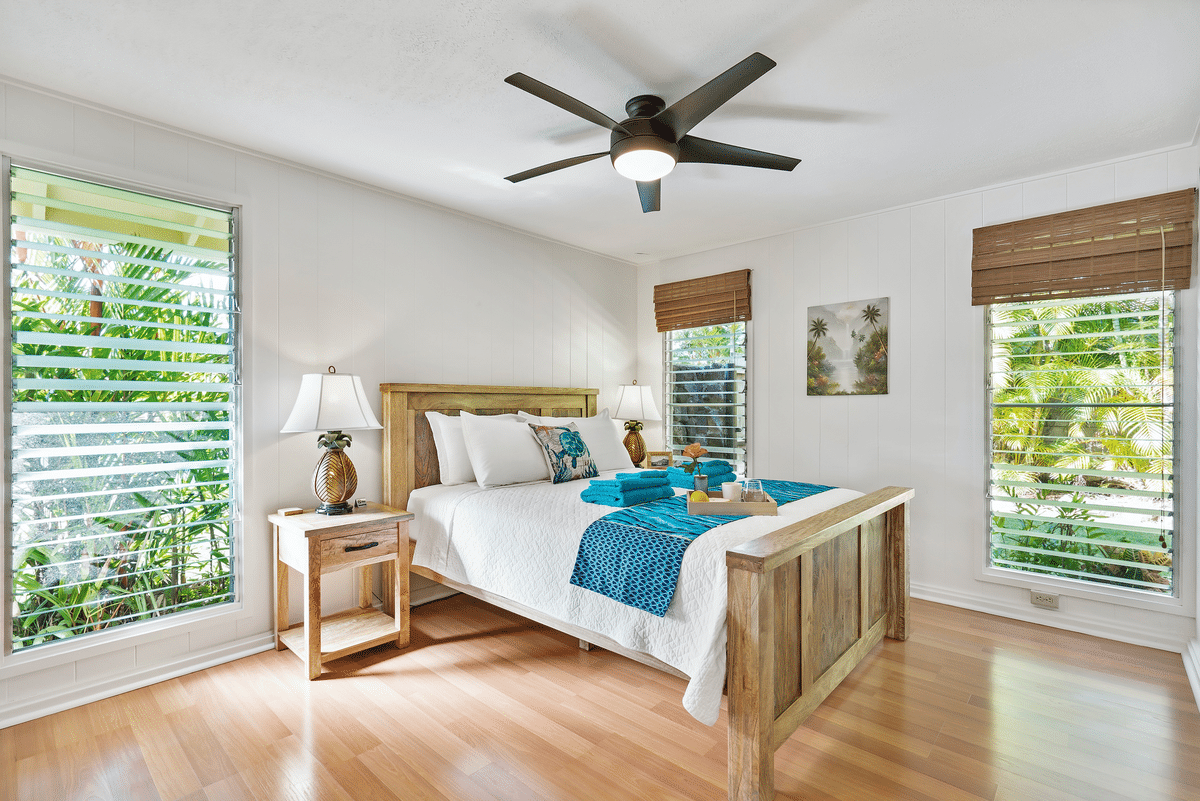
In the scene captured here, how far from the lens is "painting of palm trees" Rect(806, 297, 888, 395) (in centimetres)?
381

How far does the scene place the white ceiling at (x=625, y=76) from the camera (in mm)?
1901

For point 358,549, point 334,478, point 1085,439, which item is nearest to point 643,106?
point 334,478

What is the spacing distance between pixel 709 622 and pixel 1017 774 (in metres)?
1.16

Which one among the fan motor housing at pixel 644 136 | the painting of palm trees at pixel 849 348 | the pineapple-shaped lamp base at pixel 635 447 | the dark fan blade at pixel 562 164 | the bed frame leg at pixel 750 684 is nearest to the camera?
the bed frame leg at pixel 750 684

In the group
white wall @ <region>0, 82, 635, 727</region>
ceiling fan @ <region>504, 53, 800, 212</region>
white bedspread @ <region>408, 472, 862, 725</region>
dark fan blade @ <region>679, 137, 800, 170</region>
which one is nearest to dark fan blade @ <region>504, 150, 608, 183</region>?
ceiling fan @ <region>504, 53, 800, 212</region>

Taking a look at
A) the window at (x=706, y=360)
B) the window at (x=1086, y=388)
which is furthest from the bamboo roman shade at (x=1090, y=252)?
the window at (x=706, y=360)

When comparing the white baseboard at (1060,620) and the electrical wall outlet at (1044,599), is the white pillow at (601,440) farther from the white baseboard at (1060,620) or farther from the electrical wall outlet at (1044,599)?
the electrical wall outlet at (1044,599)

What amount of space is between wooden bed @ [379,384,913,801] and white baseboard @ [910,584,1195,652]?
816 millimetres

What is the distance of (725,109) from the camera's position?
98.3 inches

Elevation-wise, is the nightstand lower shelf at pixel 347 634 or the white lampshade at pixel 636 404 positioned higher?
the white lampshade at pixel 636 404

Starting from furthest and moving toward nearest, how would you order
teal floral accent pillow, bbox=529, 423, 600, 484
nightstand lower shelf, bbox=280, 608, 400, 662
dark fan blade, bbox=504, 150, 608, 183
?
teal floral accent pillow, bbox=529, 423, 600, 484, nightstand lower shelf, bbox=280, 608, 400, 662, dark fan blade, bbox=504, 150, 608, 183

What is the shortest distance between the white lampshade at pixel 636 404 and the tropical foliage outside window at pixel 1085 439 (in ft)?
7.29

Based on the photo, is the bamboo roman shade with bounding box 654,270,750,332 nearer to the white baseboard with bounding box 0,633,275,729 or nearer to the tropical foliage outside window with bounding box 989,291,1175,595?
the tropical foliage outside window with bounding box 989,291,1175,595

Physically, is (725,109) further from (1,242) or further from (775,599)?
(1,242)
